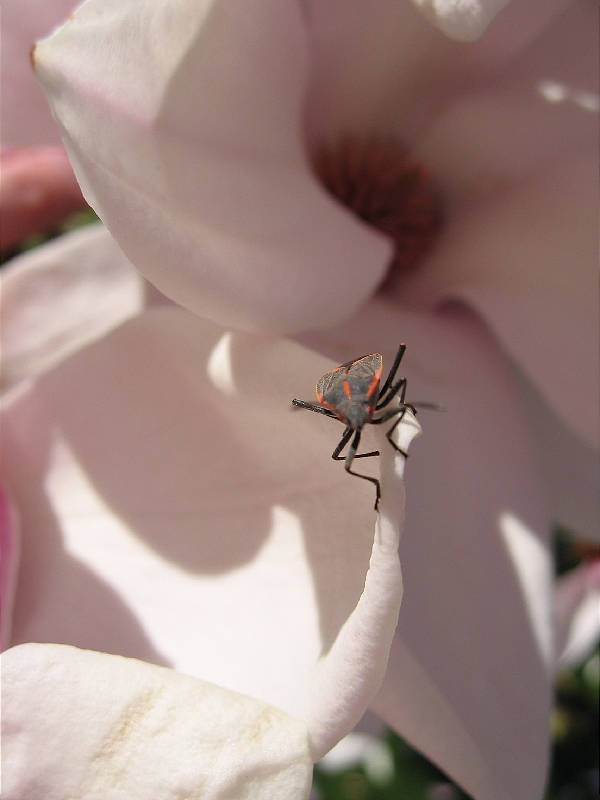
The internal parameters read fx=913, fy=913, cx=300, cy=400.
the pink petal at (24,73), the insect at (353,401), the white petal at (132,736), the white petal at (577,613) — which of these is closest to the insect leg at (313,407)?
the insect at (353,401)

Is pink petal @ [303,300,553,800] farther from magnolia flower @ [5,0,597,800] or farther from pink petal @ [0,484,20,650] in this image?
pink petal @ [0,484,20,650]

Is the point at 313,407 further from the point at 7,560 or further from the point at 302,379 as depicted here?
the point at 7,560

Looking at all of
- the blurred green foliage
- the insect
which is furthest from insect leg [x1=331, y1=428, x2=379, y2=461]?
the blurred green foliage

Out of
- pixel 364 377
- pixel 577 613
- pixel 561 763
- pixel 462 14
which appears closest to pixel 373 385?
pixel 364 377

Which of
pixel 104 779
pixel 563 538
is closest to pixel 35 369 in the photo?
pixel 104 779

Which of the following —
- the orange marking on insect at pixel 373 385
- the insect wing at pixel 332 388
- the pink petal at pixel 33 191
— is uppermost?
the orange marking on insect at pixel 373 385

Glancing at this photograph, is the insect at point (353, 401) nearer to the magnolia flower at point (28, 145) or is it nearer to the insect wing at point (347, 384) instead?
the insect wing at point (347, 384)
